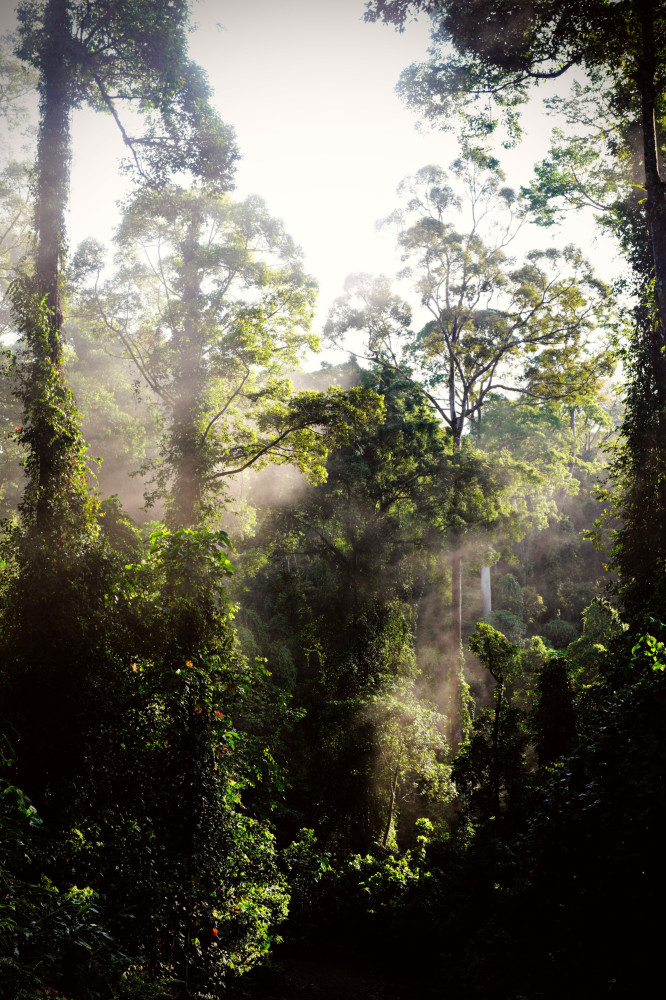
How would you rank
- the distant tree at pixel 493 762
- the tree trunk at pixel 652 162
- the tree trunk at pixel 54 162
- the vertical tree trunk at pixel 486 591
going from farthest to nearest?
the vertical tree trunk at pixel 486 591 < the distant tree at pixel 493 762 < the tree trunk at pixel 54 162 < the tree trunk at pixel 652 162

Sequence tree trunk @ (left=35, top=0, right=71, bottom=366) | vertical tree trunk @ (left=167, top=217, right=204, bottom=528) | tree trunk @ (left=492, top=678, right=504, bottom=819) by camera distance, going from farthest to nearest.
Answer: vertical tree trunk @ (left=167, top=217, right=204, bottom=528), tree trunk @ (left=492, top=678, right=504, bottom=819), tree trunk @ (left=35, top=0, right=71, bottom=366)

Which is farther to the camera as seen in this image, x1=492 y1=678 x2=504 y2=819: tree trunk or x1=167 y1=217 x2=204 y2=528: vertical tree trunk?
x1=167 y1=217 x2=204 y2=528: vertical tree trunk

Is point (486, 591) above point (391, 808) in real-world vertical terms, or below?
above

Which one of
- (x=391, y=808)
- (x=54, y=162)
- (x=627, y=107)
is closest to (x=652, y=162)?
(x=627, y=107)

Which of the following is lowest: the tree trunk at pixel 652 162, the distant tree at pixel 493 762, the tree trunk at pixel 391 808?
the tree trunk at pixel 391 808

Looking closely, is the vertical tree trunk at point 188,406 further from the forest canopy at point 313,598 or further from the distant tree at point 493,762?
the distant tree at point 493,762

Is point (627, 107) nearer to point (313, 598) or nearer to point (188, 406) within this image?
point (188, 406)

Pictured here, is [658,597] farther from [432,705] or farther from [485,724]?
[432,705]

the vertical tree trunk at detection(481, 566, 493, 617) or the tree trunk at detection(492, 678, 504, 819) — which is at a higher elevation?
the vertical tree trunk at detection(481, 566, 493, 617)

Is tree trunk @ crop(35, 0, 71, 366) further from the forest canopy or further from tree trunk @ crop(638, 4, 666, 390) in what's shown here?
tree trunk @ crop(638, 4, 666, 390)

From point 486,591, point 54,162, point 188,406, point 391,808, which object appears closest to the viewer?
point 54,162

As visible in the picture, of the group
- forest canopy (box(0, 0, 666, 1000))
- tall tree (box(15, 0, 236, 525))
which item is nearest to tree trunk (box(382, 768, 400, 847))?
forest canopy (box(0, 0, 666, 1000))

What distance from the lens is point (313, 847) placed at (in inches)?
478

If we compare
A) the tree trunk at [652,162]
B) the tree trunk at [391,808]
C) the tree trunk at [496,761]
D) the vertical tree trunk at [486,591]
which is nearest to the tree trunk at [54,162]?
the tree trunk at [652,162]
